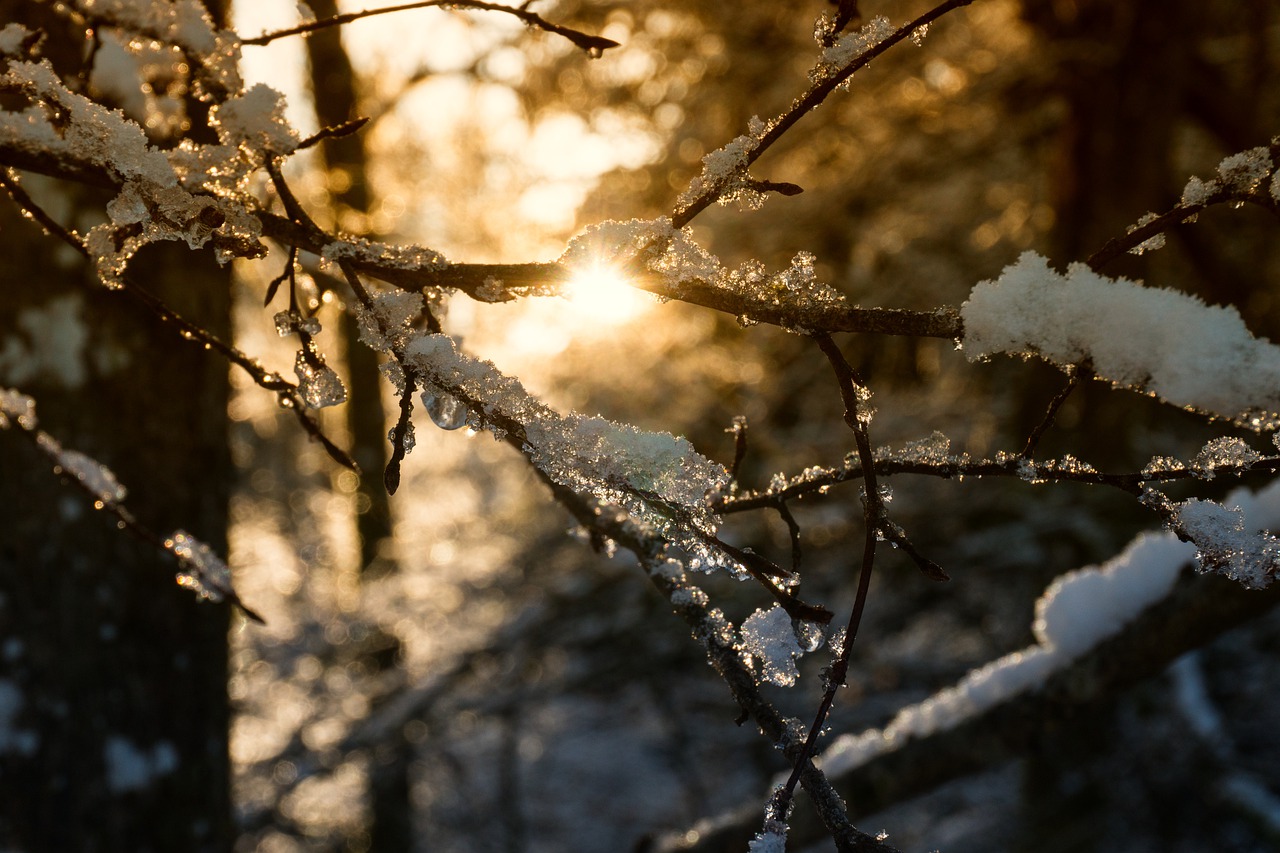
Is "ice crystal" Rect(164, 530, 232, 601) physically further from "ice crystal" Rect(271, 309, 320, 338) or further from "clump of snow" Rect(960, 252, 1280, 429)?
"clump of snow" Rect(960, 252, 1280, 429)

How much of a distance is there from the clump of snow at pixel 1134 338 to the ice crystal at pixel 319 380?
638 mm

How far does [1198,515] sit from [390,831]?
18.8ft

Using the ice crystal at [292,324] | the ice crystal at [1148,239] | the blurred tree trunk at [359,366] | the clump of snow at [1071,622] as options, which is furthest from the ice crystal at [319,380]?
the blurred tree trunk at [359,366]

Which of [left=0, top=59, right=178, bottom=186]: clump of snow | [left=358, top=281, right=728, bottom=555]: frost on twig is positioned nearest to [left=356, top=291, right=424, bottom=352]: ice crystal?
[left=358, top=281, right=728, bottom=555]: frost on twig

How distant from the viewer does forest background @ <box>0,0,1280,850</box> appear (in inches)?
74.0

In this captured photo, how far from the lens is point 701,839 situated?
6.15ft

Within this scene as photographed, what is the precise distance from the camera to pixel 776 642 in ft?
2.74

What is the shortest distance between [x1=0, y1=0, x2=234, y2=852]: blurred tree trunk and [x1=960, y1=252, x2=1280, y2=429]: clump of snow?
6.28ft

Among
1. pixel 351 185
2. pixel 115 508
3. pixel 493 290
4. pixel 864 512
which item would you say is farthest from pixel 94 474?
pixel 351 185

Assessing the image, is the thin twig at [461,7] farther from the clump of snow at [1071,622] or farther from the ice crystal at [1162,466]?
the clump of snow at [1071,622]

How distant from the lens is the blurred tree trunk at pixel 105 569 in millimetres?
→ 1814

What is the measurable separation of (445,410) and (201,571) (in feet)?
2.19

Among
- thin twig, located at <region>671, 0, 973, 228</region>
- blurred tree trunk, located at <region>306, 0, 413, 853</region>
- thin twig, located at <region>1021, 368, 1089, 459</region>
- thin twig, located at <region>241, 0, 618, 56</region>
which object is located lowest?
thin twig, located at <region>1021, 368, 1089, 459</region>

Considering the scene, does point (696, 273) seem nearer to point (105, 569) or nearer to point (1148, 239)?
point (1148, 239)
